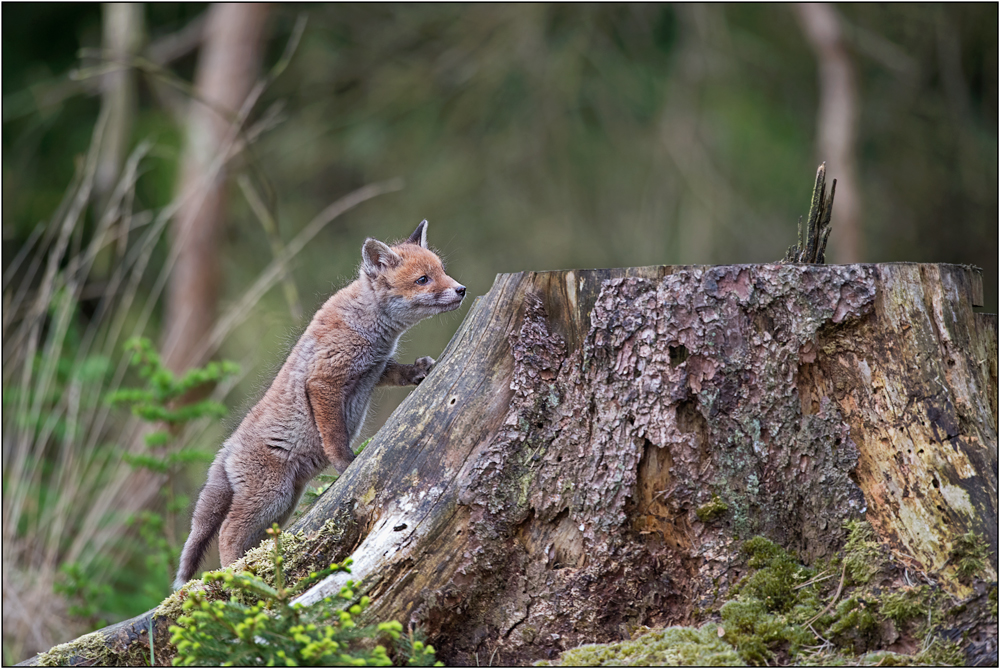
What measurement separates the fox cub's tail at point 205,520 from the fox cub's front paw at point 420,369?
974mm

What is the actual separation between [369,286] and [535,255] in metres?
6.37

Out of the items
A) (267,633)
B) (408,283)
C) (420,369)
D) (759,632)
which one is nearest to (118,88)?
(408,283)

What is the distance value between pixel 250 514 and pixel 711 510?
6.53ft

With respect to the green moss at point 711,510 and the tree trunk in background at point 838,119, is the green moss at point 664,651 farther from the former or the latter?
the tree trunk in background at point 838,119

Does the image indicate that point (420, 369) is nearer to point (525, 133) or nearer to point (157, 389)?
point (157, 389)

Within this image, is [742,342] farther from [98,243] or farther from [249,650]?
[98,243]

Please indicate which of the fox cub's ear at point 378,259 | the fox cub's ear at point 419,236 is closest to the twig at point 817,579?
the fox cub's ear at point 378,259

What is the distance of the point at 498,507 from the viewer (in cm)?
258

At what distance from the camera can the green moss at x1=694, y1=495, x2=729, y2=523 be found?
2.50m

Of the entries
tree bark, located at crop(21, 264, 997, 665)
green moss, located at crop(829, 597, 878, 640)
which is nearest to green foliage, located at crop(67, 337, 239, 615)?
tree bark, located at crop(21, 264, 997, 665)

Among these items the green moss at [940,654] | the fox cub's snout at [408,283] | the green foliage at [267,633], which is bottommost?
the green foliage at [267,633]

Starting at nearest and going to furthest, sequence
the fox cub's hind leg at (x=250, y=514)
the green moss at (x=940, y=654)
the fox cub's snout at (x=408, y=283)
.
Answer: the green moss at (x=940, y=654)
the fox cub's hind leg at (x=250, y=514)
the fox cub's snout at (x=408, y=283)

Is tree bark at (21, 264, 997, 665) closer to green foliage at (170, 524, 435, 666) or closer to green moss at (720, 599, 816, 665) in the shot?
green moss at (720, 599, 816, 665)

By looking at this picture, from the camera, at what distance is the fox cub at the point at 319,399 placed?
3.45m
